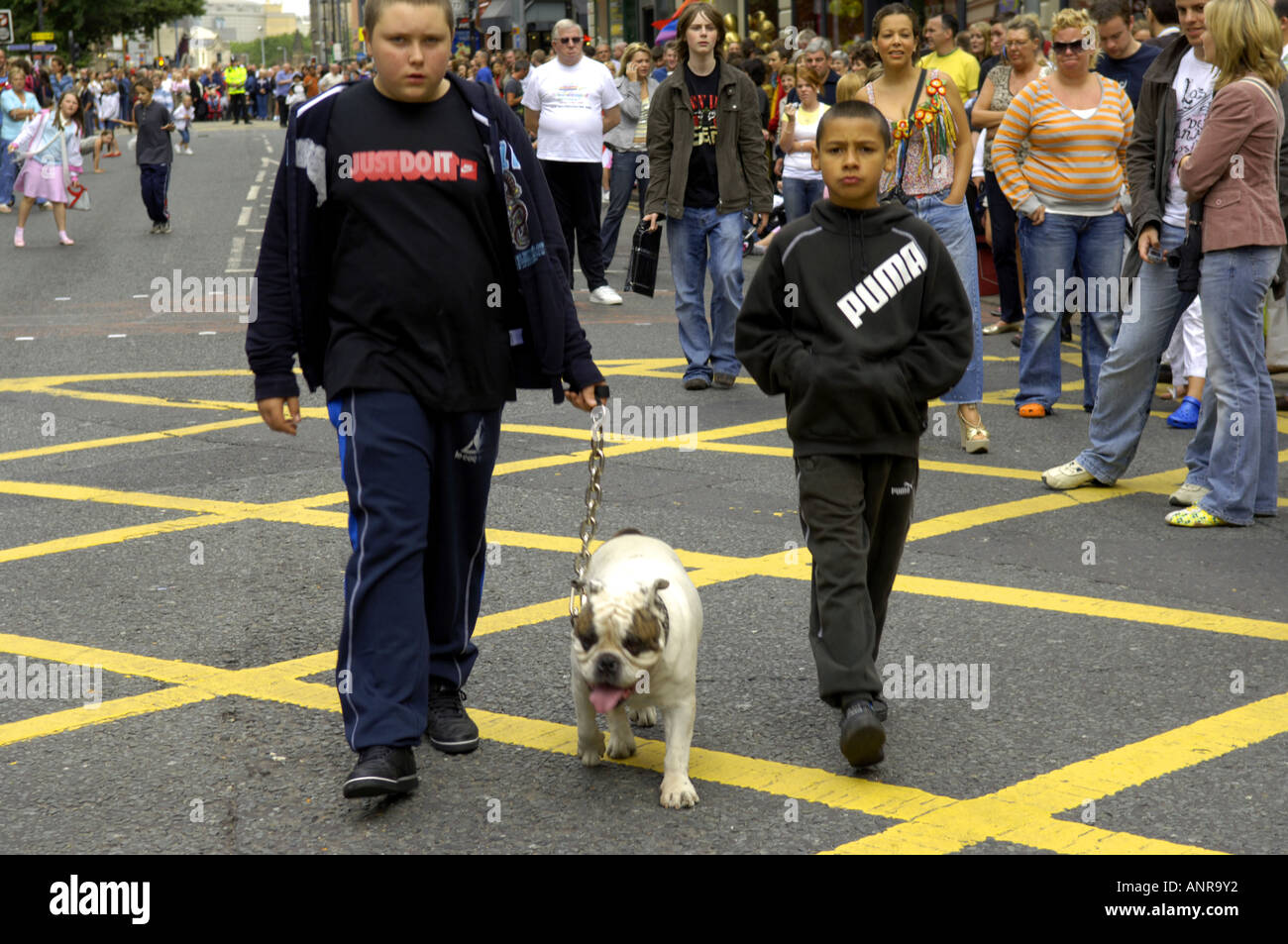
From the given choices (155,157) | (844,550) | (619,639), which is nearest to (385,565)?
(619,639)

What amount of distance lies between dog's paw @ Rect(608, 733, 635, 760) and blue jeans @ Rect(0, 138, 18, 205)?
2069 centimetres

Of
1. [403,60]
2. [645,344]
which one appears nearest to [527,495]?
[403,60]

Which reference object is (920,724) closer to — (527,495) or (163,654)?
(163,654)

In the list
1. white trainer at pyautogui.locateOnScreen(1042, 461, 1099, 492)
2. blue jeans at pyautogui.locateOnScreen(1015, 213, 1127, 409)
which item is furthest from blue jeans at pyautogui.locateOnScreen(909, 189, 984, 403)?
white trainer at pyautogui.locateOnScreen(1042, 461, 1099, 492)

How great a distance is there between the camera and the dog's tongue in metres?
3.86

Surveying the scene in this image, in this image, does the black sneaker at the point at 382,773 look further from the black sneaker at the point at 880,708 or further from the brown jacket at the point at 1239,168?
the brown jacket at the point at 1239,168

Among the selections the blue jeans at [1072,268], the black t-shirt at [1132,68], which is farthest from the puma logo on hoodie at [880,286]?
the black t-shirt at [1132,68]

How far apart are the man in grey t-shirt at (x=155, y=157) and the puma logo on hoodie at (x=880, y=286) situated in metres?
17.4

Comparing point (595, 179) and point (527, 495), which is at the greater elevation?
point (595, 179)

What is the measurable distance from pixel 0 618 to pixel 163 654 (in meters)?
0.83

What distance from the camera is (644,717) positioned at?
4645mm

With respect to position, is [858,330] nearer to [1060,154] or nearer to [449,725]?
[449,725]

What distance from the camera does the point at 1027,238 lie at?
870 centimetres

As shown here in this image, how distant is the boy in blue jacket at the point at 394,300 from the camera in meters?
4.03
